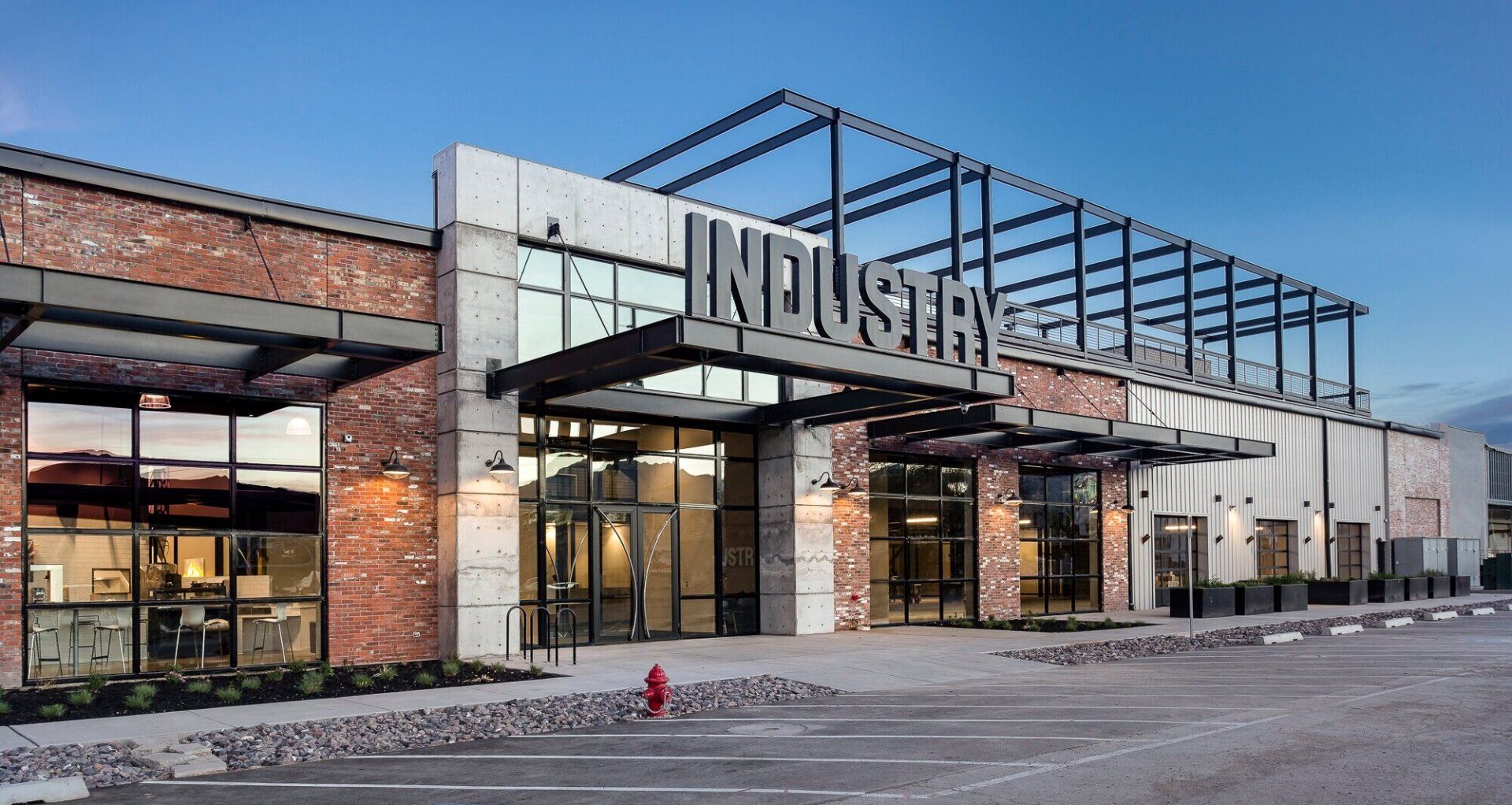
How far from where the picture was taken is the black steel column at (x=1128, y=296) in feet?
103

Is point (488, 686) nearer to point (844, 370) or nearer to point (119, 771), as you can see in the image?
point (119, 771)

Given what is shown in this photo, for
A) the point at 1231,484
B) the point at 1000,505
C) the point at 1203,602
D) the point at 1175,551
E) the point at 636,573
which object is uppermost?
the point at 1231,484

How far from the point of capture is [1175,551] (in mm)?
31984

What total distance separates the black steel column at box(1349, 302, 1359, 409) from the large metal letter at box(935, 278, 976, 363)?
2720 centimetres

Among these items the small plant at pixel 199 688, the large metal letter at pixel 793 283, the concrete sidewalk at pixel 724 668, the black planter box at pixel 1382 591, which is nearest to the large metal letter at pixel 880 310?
the large metal letter at pixel 793 283

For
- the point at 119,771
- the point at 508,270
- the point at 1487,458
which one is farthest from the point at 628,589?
the point at 1487,458

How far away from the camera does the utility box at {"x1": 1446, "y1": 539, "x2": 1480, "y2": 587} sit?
135 feet

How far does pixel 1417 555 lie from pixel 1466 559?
161 inches

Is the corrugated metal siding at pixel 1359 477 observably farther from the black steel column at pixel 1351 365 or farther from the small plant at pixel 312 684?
the small plant at pixel 312 684

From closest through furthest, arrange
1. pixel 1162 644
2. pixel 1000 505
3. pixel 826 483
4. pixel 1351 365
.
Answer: pixel 1162 644 < pixel 826 483 < pixel 1000 505 < pixel 1351 365

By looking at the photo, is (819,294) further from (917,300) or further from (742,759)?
(742,759)

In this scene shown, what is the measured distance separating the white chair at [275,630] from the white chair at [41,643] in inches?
92.6

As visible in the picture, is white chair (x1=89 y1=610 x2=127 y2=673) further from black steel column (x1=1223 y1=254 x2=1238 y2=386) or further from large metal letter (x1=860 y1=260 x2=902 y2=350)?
black steel column (x1=1223 y1=254 x2=1238 y2=386)

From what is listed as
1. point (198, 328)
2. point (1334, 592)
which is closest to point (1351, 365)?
point (1334, 592)
